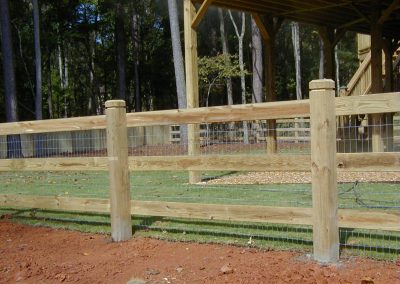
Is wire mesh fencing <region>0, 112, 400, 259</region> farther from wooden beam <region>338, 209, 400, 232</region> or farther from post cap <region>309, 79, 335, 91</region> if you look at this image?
post cap <region>309, 79, 335, 91</region>

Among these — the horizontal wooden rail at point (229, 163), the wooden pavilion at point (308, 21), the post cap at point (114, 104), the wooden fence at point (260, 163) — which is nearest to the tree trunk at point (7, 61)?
the wooden pavilion at point (308, 21)

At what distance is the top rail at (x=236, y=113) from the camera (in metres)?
4.51

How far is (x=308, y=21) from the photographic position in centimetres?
1562

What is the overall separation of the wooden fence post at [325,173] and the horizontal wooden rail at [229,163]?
0.20m

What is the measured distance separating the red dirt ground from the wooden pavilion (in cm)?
496

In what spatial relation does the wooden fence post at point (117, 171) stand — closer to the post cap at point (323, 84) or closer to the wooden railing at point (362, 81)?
the post cap at point (323, 84)

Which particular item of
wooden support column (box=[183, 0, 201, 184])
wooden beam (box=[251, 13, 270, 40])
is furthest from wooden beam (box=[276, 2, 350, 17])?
A: wooden support column (box=[183, 0, 201, 184])

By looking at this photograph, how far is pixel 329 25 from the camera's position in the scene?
16.4 meters

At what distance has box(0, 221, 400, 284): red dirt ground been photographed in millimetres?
4281

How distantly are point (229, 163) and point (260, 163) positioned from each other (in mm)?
375

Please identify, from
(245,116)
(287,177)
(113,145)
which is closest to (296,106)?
(245,116)

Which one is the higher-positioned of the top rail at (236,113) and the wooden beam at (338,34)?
the wooden beam at (338,34)

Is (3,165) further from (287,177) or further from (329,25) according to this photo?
(329,25)

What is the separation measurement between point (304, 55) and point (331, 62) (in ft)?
138
